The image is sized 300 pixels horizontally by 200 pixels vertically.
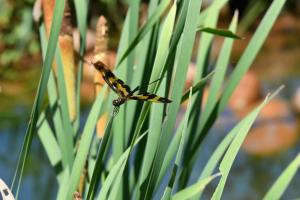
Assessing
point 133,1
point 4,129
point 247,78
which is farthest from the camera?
point 247,78

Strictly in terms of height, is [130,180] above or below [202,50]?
below

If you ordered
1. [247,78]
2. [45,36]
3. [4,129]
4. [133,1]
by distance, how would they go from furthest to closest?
[247,78] < [4,129] < [45,36] < [133,1]

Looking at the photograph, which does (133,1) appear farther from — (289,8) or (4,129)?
(289,8)

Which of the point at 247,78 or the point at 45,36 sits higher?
the point at 45,36

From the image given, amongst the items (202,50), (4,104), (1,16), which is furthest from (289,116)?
(202,50)

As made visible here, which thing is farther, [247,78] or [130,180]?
[247,78]

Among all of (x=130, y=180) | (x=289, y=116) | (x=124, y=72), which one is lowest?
(x=289, y=116)

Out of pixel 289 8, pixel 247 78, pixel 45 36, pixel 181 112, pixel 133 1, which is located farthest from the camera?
pixel 289 8

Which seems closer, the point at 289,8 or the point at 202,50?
the point at 202,50

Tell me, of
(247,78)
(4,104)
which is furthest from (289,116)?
(4,104)

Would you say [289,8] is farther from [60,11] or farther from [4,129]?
[60,11]
